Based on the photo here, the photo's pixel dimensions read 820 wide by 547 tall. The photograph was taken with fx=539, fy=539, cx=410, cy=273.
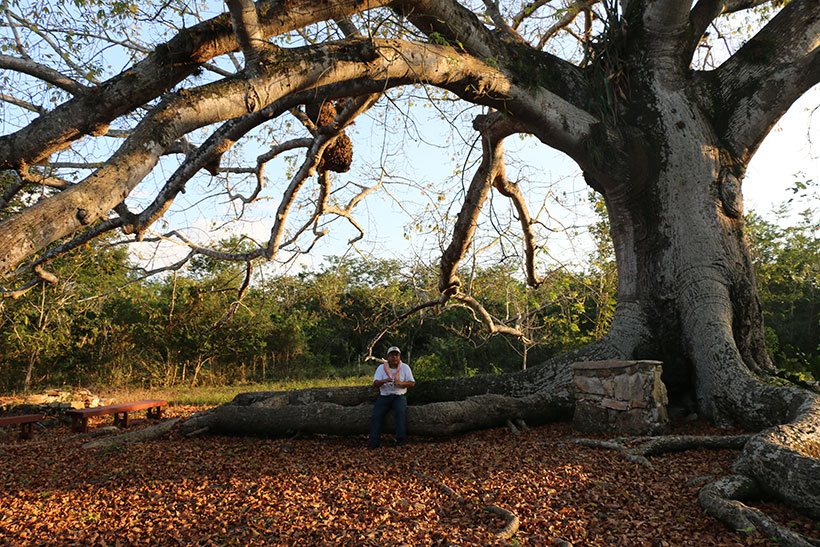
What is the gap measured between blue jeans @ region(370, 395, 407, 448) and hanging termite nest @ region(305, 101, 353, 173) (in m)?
3.68

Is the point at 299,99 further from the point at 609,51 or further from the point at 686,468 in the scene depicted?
the point at 686,468

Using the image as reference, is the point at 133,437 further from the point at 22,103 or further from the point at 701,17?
the point at 701,17

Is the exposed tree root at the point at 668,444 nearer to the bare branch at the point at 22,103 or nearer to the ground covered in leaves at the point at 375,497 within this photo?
the ground covered in leaves at the point at 375,497

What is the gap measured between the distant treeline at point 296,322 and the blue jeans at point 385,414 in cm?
343

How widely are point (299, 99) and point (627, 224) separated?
13.9 ft

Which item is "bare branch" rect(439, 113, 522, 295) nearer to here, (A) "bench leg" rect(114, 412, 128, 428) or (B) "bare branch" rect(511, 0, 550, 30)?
(B) "bare branch" rect(511, 0, 550, 30)

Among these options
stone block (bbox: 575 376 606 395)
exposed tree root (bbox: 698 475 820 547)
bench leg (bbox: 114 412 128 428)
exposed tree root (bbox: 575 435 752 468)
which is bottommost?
bench leg (bbox: 114 412 128 428)

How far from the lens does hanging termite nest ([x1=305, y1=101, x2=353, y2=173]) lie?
7.28 meters

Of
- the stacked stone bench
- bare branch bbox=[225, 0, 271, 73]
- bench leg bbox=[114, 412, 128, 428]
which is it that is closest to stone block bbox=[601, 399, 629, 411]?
the stacked stone bench

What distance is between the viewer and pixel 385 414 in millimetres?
6027

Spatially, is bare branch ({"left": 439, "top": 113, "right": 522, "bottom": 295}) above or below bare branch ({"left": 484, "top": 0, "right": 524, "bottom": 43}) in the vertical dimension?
Answer: below

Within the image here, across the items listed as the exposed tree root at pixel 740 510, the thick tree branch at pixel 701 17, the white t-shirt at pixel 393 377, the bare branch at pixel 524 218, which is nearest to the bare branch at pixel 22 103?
the white t-shirt at pixel 393 377

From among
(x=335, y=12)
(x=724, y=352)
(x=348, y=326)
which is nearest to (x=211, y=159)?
(x=335, y=12)

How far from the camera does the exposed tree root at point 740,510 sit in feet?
9.38
